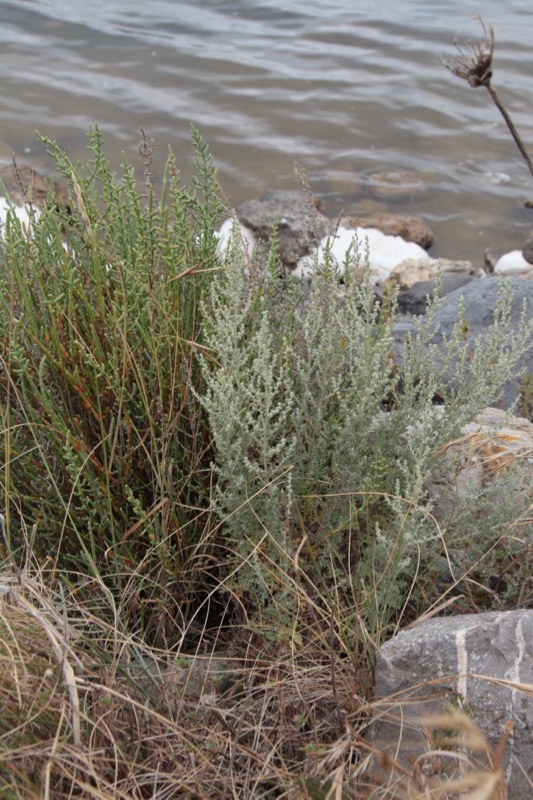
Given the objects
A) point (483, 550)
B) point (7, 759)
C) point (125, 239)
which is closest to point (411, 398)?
point (483, 550)

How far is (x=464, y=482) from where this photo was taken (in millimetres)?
2930

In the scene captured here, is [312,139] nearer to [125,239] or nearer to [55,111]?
[55,111]

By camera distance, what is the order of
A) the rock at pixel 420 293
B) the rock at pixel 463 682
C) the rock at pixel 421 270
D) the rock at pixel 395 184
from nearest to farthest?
1. the rock at pixel 463 682
2. the rock at pixel 420 293
3. the rock at pixel 421 270
4. the rock at pixel 395 184

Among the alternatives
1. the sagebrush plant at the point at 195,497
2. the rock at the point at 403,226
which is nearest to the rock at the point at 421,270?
the rock at the point at 403,226

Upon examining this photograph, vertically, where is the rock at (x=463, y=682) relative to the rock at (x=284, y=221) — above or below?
above

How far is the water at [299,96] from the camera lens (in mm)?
10008

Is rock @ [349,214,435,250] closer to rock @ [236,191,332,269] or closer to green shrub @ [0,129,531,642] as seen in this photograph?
rock @ [236,191,332,269]

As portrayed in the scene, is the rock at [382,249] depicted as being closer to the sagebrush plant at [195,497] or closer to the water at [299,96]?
the water at [299,96]

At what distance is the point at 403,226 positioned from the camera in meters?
8.64

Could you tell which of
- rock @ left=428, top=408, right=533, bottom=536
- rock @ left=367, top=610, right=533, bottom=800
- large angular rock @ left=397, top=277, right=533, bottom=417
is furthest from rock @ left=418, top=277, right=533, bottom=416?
rock @ left=367, top=610, right=533, bottom=800

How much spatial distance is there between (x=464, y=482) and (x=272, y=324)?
88 centimetres

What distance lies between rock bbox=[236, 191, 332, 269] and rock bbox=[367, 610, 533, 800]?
214 inches

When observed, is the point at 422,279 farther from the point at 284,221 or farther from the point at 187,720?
the point at 187,720

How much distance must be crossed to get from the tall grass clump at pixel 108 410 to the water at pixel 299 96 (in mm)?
6509
